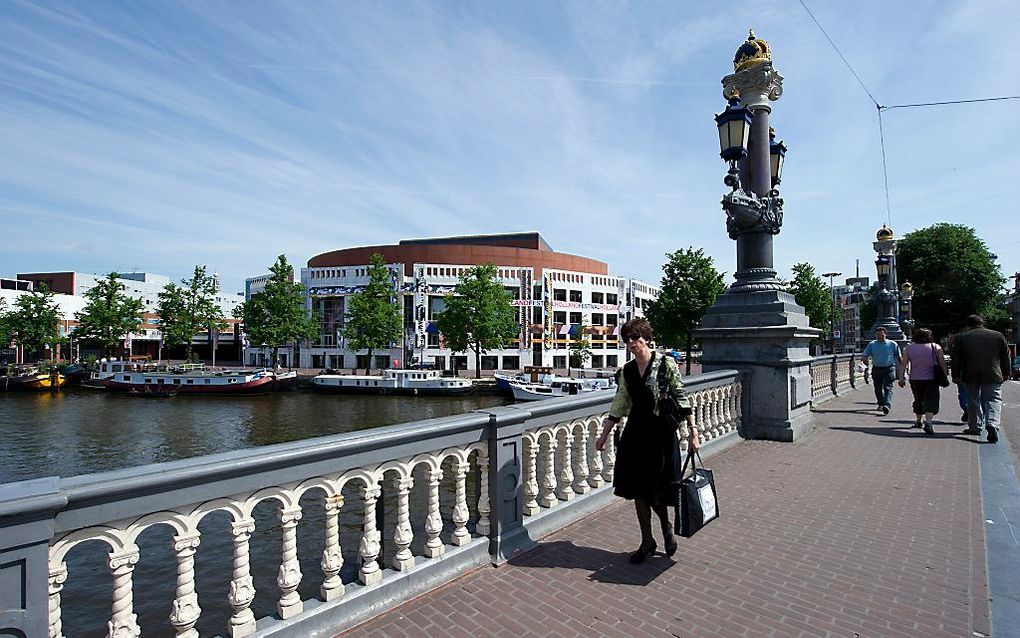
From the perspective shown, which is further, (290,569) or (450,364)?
(450,364)

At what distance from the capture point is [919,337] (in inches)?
366

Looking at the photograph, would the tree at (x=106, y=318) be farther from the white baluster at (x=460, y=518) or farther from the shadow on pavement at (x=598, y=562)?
the shadow on pavement at (x=598, y=562)

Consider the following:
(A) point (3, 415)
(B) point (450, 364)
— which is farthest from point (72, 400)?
(B) point (450, 364)

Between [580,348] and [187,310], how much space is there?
41093 mm

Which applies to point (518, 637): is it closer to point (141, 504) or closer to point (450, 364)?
point (141, 504)

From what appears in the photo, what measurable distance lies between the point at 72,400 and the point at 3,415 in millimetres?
7686

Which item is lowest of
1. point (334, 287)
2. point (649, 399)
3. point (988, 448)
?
point (988, 448)

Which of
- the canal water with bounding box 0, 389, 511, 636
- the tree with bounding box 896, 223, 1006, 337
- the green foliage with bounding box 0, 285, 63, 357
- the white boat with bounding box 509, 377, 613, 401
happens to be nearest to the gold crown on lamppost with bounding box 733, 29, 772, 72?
the canal water with bounding box 0, 389, 511, 636

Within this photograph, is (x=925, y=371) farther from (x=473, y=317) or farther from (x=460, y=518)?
(x=473, y=317)

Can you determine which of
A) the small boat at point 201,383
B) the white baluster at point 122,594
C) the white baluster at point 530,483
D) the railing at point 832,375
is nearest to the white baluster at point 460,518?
the white baluster at point 530,483

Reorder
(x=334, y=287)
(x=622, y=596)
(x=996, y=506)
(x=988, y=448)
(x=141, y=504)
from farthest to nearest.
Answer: (x=334, y=287) → (x=988, y=448) → (x=996, y=506) → (x=622, y=596) → (x=141, y=504)

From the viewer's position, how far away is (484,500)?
4.11m

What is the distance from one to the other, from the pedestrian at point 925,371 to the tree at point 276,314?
157ft

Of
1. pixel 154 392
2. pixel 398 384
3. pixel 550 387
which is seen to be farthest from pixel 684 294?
pixel 154 392
